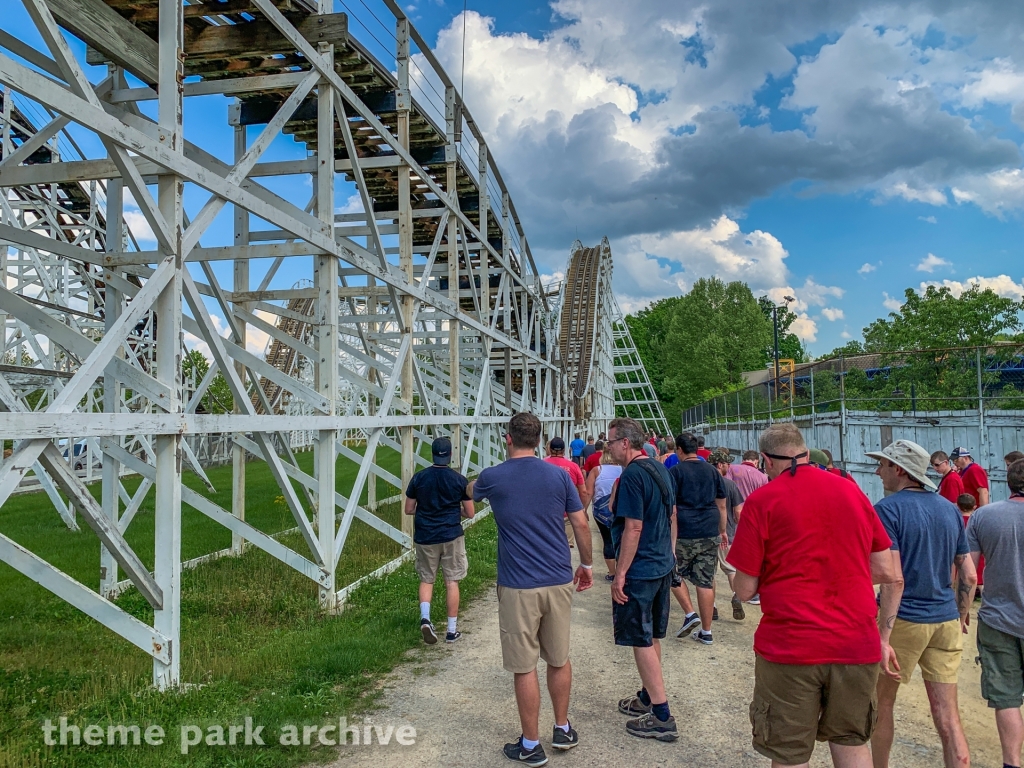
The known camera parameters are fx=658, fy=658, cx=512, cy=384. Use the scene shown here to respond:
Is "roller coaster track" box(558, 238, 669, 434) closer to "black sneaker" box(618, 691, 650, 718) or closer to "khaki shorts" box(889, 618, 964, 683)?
"black sneaker" box(618, 691, 650, 718)

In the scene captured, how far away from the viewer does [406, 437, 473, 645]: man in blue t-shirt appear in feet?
19.1

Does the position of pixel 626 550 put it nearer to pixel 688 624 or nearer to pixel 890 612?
pixel 890 612

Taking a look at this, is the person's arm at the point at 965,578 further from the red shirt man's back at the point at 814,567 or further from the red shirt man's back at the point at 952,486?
the red shirt man's back at the point at 952,486

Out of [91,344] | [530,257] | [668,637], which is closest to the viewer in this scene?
[91,344]

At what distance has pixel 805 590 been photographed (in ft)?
8.98

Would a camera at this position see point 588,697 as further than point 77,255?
No

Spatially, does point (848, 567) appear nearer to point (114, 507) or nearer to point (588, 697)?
point (588, 697)

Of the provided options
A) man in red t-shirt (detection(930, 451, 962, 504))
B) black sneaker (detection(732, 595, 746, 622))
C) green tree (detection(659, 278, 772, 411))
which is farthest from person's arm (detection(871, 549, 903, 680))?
green tree (detection(659, 278, 772, 411))

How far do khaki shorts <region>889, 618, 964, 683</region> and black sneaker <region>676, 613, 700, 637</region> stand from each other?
98.7 inches

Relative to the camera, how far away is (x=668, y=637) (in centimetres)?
579

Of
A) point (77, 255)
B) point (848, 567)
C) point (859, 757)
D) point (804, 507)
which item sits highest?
point (77, 255)

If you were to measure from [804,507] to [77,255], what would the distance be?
5699 mm

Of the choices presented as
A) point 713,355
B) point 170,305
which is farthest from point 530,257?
point 713,355

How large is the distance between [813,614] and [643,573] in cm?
139
